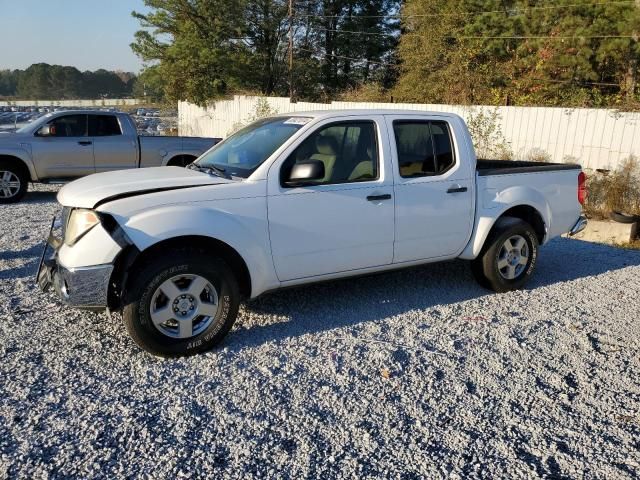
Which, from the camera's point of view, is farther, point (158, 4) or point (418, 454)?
point (158, 4)

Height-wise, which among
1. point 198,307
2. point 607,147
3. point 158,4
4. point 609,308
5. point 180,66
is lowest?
point 609,308

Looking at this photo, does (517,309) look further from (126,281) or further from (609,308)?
(126,281)

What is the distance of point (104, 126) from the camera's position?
38.5 feet

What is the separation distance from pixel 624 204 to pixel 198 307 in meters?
9.61

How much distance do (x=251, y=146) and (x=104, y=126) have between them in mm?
7856

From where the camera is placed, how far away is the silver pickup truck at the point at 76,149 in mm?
10898

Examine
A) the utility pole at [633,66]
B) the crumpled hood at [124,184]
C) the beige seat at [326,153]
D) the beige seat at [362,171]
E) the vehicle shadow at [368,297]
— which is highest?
the utility pole at [633,66]

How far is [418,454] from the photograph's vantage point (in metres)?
3.17

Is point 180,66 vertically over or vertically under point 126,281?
over

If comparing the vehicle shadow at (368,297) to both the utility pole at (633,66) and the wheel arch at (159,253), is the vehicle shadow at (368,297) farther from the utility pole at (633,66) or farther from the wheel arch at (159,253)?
the utility pole at (633,66)

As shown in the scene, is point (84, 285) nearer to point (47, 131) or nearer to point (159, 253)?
point (159, 253)

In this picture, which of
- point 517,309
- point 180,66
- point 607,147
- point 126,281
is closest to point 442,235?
point 517,309

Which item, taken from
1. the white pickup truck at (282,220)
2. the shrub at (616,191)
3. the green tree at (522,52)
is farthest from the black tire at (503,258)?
the green tree at (522,52)

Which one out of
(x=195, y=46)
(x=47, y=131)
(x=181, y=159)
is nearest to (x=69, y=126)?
(x=47, y=131)
